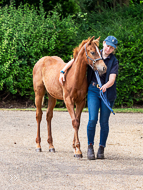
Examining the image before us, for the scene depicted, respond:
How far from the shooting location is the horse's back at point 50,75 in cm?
639

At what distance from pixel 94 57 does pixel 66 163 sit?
1.73m

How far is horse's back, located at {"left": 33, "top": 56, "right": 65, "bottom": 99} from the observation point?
6.39 metres

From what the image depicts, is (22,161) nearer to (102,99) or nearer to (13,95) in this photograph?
(102,99)

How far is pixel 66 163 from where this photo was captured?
5.47 meters

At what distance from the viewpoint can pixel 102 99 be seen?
221 inches

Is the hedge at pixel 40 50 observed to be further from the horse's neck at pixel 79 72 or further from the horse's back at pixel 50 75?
the horse's neck at pixel 79 72

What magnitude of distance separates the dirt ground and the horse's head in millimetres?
1496

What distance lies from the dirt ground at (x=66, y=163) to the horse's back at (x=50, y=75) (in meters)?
1.15

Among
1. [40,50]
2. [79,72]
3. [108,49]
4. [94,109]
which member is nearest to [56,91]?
[79,72]

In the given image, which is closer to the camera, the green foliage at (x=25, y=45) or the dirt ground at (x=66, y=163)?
the dirt ground at (x=66, y=163)

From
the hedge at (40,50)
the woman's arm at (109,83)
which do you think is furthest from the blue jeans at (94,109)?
the hedge at (40,50)

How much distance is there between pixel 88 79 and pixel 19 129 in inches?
143

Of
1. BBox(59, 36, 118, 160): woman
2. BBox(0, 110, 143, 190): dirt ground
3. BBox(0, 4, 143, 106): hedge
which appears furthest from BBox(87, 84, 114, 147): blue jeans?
BBox(0, 4, 143, 106): hedge

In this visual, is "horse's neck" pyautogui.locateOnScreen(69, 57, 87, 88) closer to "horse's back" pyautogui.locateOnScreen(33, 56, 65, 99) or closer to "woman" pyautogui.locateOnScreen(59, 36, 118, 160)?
"woman" pyautogui.locateOnScreen(59, 36, 118, 160)
